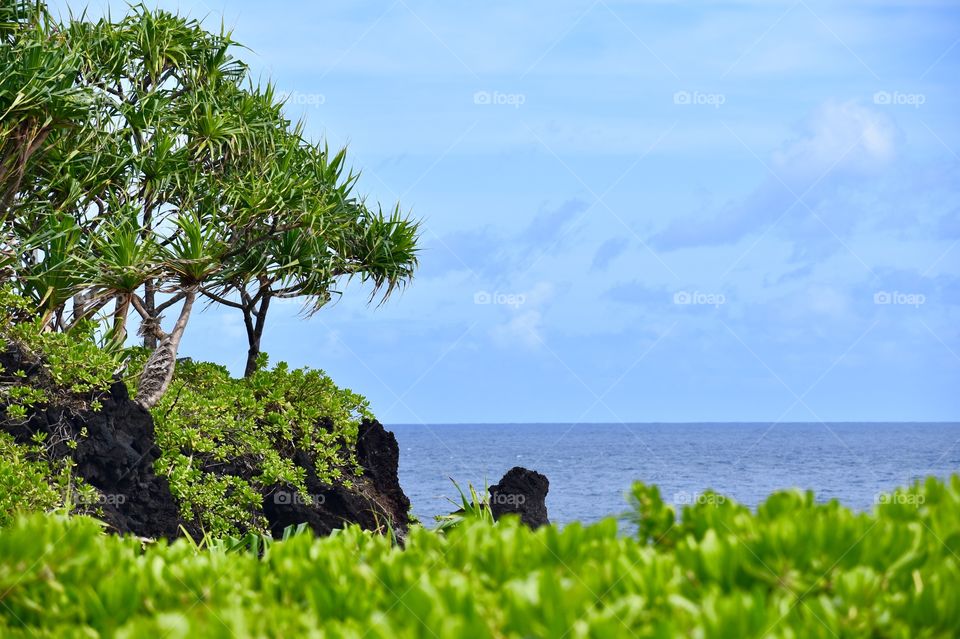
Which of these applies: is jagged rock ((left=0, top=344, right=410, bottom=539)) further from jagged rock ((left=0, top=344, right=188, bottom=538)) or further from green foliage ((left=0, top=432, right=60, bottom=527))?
green foliage ((left=0, top=432, right=60, bottom=527))

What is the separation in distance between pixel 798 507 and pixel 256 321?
13.7 m

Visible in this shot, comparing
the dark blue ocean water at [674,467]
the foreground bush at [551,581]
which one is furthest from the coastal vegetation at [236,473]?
the dark blue ocean water at [674,467]

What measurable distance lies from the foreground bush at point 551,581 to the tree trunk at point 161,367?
376 inches

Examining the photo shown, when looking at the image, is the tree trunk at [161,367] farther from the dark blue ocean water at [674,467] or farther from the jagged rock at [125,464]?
the dark blue ocean water at [674,467]

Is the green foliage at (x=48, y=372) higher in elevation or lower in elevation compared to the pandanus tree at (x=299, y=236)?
lower

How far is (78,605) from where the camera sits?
2.80 meters

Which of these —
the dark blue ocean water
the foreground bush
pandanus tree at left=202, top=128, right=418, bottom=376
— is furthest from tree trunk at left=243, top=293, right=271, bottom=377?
the dark blue ocean water

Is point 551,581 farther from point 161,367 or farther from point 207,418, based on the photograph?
point 161,367

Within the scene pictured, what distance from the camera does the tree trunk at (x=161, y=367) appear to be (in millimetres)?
12516

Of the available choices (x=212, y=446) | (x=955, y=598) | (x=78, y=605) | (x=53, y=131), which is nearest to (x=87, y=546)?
(x=78, y=605)

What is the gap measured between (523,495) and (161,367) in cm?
564

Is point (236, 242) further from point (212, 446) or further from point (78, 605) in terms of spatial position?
point (78, 605)

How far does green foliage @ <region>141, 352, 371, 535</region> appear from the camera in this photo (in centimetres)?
1175

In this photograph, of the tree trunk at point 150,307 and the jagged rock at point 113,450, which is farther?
the tree trunk at point 150,307
